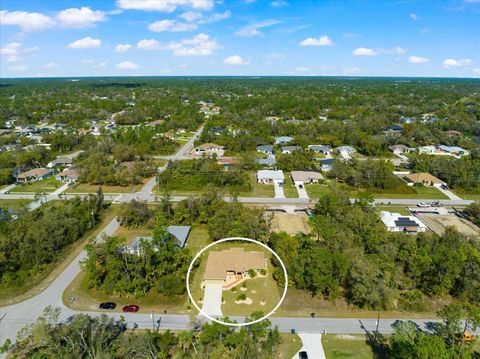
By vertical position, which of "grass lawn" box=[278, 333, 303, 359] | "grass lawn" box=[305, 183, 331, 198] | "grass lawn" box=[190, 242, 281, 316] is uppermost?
"grass lawn" box=[305, 183, 331, 198]

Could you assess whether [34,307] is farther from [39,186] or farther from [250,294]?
[39,186]

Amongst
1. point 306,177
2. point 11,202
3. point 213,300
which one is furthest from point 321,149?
point 11,202

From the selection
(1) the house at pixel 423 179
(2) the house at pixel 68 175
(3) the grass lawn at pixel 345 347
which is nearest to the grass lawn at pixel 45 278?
(2) the house at pixel 68 175

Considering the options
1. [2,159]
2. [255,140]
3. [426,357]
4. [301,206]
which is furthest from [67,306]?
[255,140]

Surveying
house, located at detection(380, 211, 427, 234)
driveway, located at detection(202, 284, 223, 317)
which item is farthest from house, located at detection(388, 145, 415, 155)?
driveway, located at detection(202, 284, 223, 317)

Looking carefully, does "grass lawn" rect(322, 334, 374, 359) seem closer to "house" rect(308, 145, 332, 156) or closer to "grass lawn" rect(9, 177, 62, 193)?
"grass lawn" rect(9, 177, 62, 193)

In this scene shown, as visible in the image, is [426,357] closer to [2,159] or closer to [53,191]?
[53,191]

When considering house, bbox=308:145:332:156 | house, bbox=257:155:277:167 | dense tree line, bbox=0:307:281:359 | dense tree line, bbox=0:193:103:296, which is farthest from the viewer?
house, bbox=308:145:332:156
